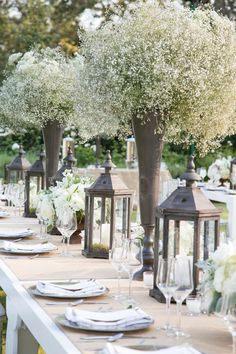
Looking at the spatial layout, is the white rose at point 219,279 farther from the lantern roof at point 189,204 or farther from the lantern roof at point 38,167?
the lantern roof at point 38,167

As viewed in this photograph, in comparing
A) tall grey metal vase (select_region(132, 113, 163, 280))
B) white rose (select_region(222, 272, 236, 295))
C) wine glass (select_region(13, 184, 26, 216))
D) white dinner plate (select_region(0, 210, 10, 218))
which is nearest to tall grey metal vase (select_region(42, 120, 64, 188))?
wine glass (select_region(13, 184, 26, 216))

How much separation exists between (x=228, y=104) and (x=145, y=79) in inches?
18.5

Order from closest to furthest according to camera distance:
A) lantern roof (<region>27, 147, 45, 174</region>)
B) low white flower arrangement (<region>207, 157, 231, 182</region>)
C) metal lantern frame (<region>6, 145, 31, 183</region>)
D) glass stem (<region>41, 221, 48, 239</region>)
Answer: glass stem (<region>41, 221, 48, 239</region>), lantern roof (<region>27, 147, 45, 174</region>), metal lantern frame (<region>6, 145, 31, 183</region>), low white flower arrangement (<region>207, 157, 231, 182</region>)

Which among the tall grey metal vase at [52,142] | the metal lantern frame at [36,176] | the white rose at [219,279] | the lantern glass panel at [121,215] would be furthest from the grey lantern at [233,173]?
the white rose at [219,279]

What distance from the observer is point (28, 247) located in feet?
12.5

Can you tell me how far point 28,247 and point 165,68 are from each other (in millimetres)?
1257

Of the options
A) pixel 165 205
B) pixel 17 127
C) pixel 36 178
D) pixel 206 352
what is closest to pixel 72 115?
pixel 36 178

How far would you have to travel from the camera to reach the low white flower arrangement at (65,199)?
13.2ft

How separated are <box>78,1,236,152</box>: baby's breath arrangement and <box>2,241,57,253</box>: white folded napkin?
0.81 meters

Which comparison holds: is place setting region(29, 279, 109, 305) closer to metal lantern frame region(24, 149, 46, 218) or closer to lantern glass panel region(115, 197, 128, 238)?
lantern glass panel region(115, 197, 128, 238)

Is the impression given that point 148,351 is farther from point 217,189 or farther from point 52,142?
point 217,189

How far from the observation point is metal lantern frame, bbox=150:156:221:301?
282cm

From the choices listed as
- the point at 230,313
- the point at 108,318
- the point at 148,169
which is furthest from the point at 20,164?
the point at 230,313

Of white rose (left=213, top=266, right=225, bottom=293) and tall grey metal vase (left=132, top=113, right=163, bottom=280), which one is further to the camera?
tall grey metal vase (left=132, top=113, right=163, bottom=280)
